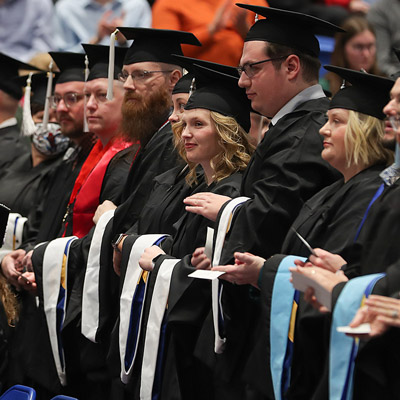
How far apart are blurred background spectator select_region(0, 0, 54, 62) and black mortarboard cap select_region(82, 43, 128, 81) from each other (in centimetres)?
352

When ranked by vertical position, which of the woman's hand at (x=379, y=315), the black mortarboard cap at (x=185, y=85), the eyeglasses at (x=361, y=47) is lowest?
the black mortarboard cap at (x=185, y=85)

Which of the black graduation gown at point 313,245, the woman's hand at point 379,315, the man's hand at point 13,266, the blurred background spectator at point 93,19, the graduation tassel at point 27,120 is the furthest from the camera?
the blurred background spectator at point 93,19

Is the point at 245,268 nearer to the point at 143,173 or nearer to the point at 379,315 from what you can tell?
the point at 379,315

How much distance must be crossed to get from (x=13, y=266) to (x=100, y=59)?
173 centimetres

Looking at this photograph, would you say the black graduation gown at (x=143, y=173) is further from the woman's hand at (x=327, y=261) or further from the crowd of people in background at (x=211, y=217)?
the woman's hand at (x=327, y=261)

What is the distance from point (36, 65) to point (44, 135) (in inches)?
68.4

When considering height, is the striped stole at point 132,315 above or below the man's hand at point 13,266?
above

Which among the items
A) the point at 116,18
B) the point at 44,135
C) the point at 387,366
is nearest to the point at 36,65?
the point at 116,18

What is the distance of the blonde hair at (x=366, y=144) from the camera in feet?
13.7

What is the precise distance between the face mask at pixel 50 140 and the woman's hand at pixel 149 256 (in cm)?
279

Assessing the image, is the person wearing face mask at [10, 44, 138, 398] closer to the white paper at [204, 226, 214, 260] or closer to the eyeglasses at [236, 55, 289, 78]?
the white paper at [204, 226, 214, 260]

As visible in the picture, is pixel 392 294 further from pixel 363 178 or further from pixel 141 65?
pixel 141 65

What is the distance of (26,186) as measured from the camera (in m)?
7.95

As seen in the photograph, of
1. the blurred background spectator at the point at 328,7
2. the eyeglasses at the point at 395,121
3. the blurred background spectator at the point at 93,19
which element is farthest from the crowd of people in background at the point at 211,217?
the blurred background spectator at the point at 93,19
